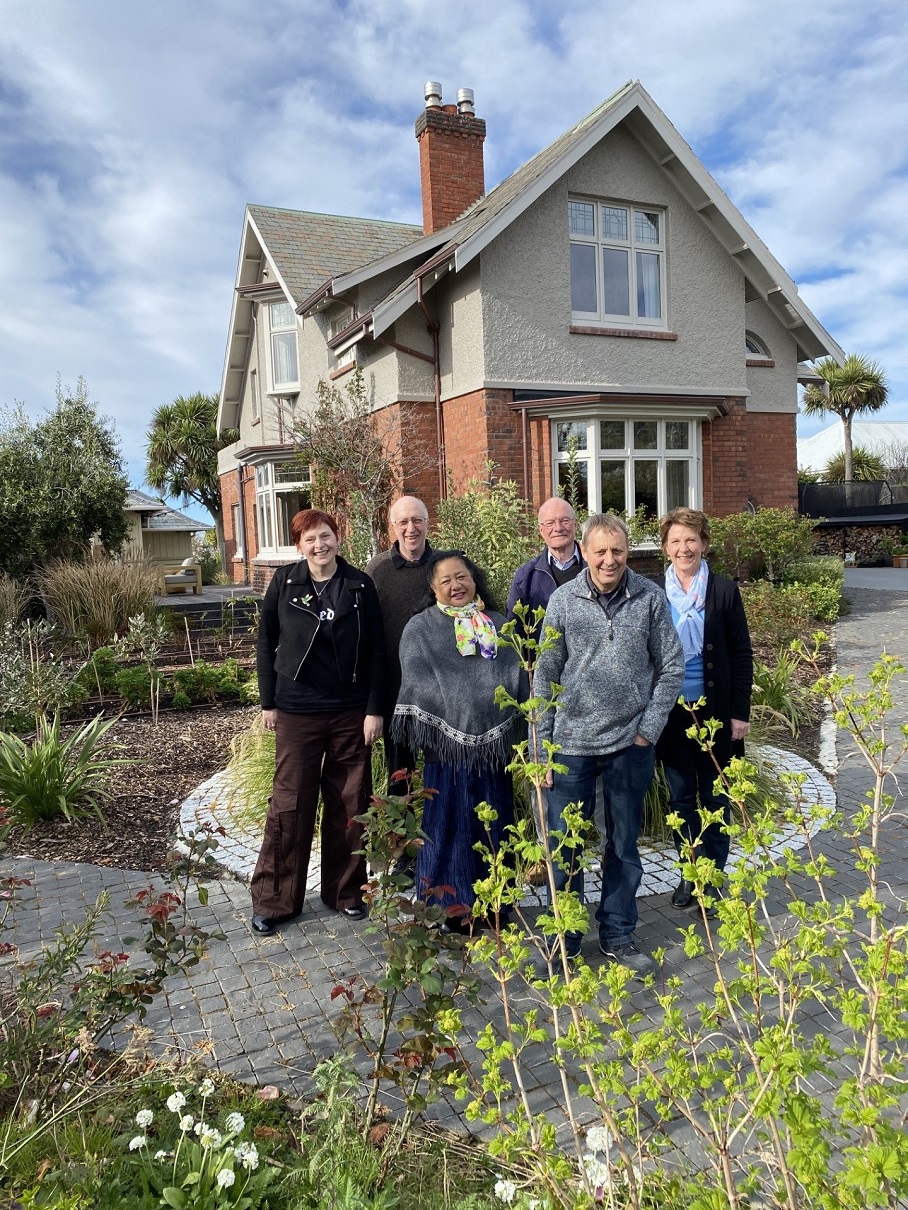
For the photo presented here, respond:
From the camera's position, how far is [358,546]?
28.3ft

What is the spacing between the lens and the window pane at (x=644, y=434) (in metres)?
13.9

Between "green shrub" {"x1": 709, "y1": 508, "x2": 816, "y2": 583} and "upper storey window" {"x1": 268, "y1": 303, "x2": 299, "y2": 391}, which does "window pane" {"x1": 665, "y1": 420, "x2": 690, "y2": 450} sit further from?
"upper storey window" {"x1": 268, "y1": 303, "x2": 299, "y2": 391}

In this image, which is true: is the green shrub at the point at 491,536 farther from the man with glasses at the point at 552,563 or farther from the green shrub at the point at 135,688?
the green shrub at the point at 135,688

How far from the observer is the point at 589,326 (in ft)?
44.5

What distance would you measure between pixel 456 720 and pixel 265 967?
133 cm

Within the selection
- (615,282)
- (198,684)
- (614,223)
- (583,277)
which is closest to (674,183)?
(614,223)

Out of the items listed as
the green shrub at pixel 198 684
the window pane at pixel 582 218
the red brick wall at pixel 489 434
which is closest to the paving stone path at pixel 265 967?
the green shrub at pixel 198 684

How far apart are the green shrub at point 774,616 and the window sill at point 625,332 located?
4.93m

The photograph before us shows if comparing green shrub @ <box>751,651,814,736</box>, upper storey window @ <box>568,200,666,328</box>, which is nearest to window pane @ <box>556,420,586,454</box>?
upper storey window @ <box>568,200,666,328</box>

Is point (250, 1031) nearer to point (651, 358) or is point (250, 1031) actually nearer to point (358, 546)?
point (358, 546)

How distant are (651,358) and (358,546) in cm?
778

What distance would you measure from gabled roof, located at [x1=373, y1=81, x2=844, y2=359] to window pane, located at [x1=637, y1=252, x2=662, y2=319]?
4.14 feet

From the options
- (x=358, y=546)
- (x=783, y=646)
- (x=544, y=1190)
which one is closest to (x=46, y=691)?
(x=358, y=546)

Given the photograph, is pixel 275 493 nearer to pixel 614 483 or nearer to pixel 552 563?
pixel 614 483
